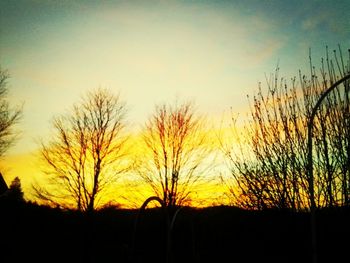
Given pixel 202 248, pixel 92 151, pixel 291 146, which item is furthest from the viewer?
pixel 92 151

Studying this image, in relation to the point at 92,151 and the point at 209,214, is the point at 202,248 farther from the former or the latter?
the point at 92,151

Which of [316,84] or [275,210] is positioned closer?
[316,84]

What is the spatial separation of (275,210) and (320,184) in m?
1.99

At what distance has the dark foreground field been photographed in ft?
37.2

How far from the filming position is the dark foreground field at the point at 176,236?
11.4 m

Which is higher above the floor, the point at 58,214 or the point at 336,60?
the point at 336,60

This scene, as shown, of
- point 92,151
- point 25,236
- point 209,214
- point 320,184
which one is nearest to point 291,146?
point 320,184

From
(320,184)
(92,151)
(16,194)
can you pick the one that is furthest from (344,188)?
(92,151)

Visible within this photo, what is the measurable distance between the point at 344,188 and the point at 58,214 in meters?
11.6

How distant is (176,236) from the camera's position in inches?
758

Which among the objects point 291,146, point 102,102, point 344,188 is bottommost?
point 344,188

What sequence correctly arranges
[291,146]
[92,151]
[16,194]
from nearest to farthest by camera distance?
[291,146] → [16,194] → [92,151]

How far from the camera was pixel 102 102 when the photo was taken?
1045 inches

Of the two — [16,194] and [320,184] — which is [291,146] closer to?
[320,184]
